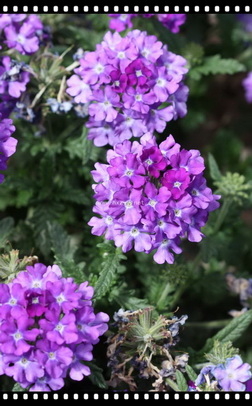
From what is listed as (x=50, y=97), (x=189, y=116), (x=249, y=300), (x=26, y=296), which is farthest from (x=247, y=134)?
(x=26, y=296)

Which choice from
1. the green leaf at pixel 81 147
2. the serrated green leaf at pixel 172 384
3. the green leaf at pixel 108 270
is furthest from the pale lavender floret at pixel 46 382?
the green leaf at pixel 81 147

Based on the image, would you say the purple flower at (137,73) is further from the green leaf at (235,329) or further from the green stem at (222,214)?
the green leaf at (235,329)

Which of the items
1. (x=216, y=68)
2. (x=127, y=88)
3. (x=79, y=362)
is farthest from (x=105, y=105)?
(x=79, y=362)

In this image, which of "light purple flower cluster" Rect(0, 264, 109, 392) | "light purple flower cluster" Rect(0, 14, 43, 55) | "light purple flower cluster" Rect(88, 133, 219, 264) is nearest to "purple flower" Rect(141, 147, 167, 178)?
"light purple flower cluster" Rect(88, 133, 219, 264)

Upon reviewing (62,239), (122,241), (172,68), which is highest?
(172,68)

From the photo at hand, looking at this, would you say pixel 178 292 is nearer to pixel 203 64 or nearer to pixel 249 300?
pixel 249 300

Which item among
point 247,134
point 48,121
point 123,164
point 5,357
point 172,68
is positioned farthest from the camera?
point 247,134

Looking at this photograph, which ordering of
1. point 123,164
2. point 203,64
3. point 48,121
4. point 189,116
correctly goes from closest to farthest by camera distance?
point 123,164 → point 48,121 → point 203,64 → point 189,116
